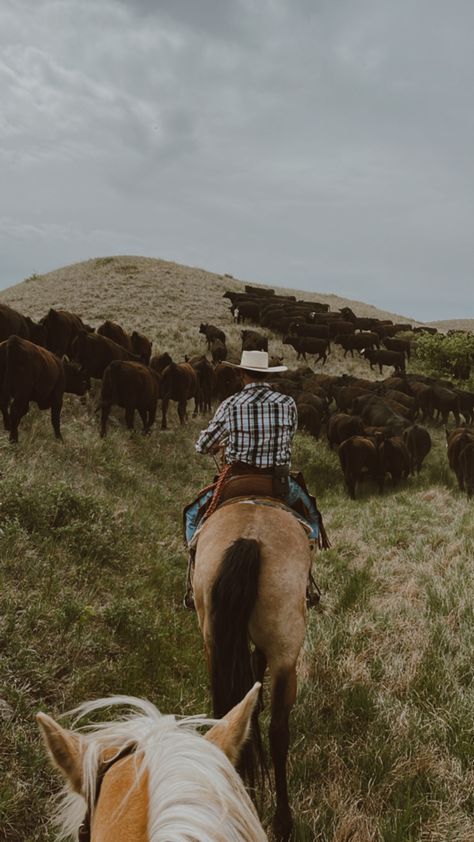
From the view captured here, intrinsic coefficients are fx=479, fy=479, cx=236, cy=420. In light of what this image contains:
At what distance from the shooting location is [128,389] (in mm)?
11734

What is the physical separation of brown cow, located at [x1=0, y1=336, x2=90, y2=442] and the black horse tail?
6.79 m

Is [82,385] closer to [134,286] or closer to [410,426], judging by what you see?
[410,426]

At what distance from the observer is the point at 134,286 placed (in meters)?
39.4

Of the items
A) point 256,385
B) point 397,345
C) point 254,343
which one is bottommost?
point 256,385

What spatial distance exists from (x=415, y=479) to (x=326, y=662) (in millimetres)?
10291

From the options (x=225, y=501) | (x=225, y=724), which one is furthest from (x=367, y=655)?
(x=225, y=724)

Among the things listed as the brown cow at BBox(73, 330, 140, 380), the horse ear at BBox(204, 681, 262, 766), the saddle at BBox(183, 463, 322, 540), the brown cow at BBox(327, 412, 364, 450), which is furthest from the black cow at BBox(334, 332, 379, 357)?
the horse ear at BBox(204, 681, 262, 766)

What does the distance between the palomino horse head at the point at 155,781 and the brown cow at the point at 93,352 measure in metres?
11.9

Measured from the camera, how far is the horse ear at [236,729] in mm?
1345

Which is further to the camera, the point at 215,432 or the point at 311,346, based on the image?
the point at 311,346

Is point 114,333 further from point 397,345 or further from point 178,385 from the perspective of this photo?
point 397,345

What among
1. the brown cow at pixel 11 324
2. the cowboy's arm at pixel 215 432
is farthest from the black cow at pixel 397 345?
the cowboy's arm at pixel 215 432

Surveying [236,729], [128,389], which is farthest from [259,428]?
[128,389]

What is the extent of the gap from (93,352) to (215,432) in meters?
9.55
